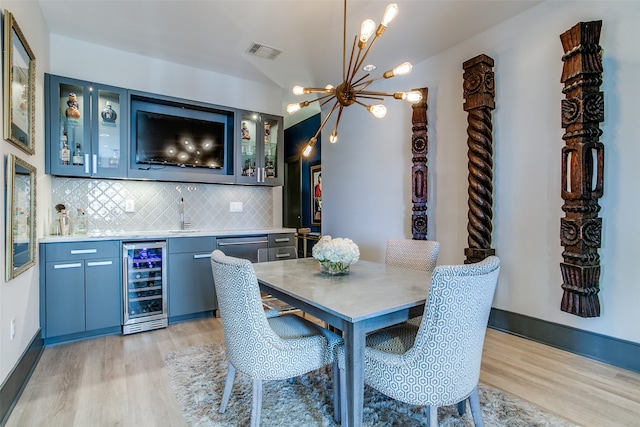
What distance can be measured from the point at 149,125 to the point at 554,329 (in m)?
4.36

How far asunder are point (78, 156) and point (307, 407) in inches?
120

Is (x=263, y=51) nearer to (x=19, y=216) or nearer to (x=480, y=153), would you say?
(x=480, y=153)

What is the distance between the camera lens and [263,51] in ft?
11.3

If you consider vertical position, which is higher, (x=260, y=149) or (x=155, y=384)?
(x=260, y=149)

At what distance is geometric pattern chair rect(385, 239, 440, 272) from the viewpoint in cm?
243

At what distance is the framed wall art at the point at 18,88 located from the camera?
6.02 feet

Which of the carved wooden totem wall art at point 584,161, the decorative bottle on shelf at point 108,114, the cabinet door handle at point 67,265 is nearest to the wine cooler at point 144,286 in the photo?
the cabinet door handle at point 67,265

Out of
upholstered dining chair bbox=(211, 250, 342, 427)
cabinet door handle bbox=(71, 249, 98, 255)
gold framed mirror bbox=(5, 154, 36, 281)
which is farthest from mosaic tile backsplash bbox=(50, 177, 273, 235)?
upholstered dining chair bbox=(211, 250, 342, 427)

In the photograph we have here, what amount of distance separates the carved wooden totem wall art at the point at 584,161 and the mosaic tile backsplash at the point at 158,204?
3.30m

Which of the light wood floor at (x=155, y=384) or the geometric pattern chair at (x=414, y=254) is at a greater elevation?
the geometric pattern chair at (x=414, y=254)

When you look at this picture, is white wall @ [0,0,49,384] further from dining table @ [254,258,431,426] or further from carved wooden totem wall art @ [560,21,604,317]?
carved wooden totem wall art @ [560,21,604,317]

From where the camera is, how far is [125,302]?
9.79ft

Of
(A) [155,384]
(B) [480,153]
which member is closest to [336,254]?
(A) [155,384]

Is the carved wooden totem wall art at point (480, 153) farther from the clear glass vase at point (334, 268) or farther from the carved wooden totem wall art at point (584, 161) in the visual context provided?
the clear glass vase at point (334, 268)
